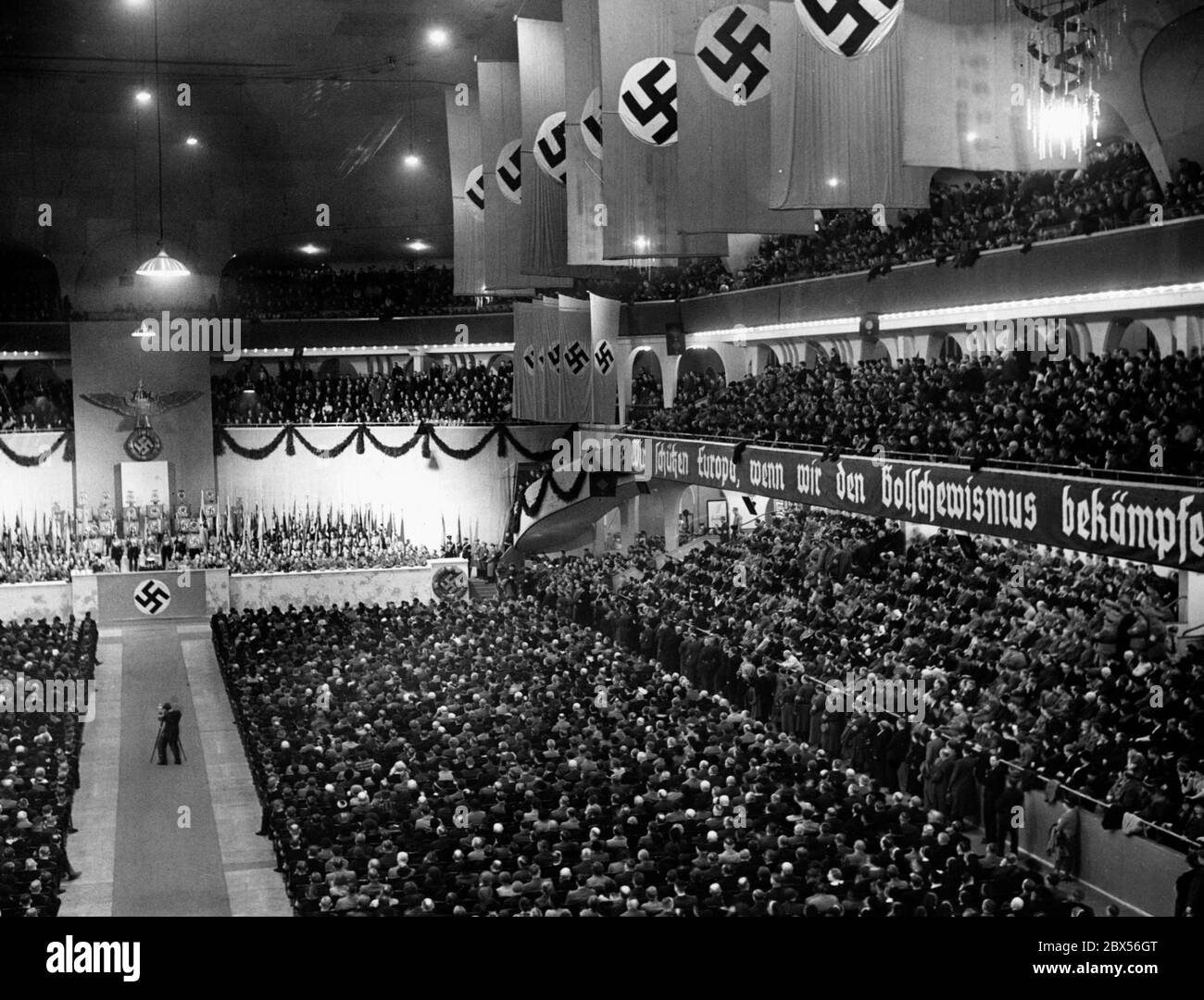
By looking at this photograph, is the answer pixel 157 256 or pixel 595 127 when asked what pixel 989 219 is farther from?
pixel 157 256

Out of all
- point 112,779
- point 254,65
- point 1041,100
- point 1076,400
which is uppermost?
point 254,65

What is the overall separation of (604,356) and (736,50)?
11698 millimetres

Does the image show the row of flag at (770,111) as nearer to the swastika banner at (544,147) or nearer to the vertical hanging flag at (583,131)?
the vertical hanging flag at (583,131)

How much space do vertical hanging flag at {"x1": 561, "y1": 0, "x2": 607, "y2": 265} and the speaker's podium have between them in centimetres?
1879

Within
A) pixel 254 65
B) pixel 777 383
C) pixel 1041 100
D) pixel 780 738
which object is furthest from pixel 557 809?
pixel 254 65

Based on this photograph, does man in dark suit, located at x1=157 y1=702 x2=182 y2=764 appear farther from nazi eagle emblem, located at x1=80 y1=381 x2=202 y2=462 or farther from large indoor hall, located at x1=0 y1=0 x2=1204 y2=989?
nazi eagle emblem, located at x1=80 y1=381 x2=202 y2=462

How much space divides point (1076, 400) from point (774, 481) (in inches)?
358

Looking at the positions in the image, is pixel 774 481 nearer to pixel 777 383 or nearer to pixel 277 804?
pixel 777 383

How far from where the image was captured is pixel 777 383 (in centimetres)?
3453

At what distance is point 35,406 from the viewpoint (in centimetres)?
4631

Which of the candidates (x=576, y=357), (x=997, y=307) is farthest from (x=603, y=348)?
(x=997, y=307)

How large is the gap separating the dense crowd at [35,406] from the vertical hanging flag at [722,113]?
32198 millimetres

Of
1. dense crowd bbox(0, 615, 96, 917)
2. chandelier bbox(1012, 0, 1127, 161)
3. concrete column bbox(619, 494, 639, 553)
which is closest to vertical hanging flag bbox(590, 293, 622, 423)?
chandelier bbox(1012, 0, 1127, 161)
